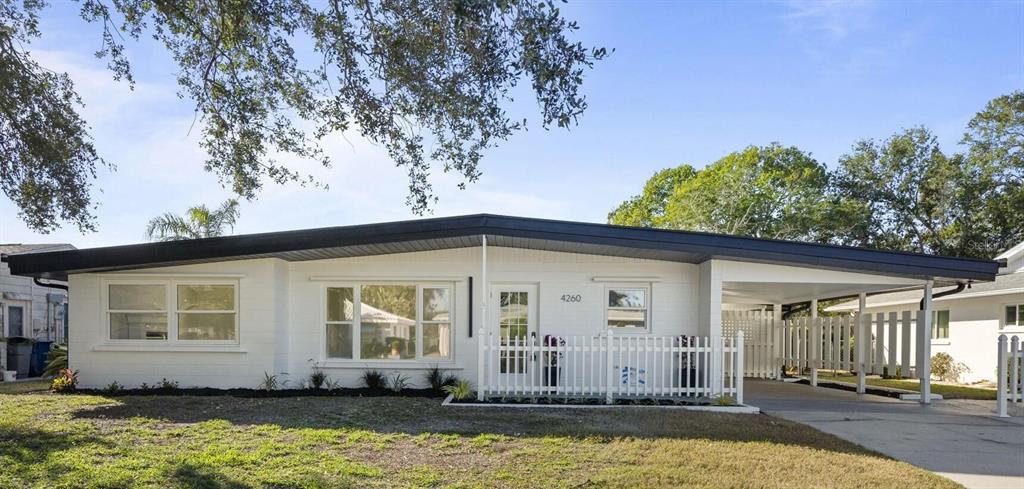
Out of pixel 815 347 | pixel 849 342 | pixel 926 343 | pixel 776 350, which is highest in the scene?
pixel 926 343

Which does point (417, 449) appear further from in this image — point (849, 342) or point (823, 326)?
point (823, 326)

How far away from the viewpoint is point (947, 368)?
797 inches

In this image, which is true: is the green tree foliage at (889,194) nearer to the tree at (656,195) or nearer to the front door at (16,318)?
the tree at (656,195)

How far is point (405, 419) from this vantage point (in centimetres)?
945

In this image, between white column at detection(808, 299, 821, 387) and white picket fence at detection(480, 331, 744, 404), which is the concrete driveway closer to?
white picket fence at detection(480, 331, 744, 404)

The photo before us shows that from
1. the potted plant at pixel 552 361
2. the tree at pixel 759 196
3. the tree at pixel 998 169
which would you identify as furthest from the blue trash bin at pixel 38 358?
the tree at pixel 998 169

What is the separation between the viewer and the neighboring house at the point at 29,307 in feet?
62.8

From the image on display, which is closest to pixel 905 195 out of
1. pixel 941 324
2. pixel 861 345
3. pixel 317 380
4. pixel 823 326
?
pixel 941 324

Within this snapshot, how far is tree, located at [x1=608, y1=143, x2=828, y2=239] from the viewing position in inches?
1265

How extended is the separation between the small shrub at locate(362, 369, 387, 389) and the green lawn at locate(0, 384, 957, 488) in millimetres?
2227

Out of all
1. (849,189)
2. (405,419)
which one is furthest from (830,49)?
(849,189)

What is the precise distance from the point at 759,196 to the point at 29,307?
28002mm

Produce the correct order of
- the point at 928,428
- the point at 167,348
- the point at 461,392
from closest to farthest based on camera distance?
the point at 928,428, the point at 461,392, the point at 167,348

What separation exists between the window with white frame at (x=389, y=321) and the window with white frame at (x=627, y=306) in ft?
9.48
